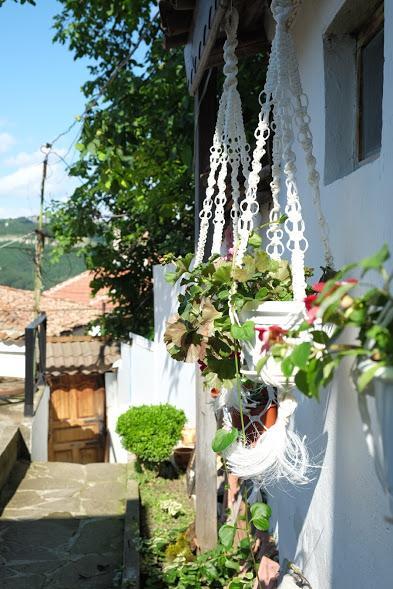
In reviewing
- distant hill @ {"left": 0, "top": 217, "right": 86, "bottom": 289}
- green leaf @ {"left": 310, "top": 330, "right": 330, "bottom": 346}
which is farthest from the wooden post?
distant hill @ {"left": 0, "top": 217, "right": 86, "bottom": 289}

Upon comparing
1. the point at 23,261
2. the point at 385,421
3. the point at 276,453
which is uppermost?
the point at 23,261

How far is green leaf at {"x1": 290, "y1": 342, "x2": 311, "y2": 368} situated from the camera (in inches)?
48.1

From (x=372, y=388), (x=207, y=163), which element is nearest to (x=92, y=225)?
(x=207, y=163)

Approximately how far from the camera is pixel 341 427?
7.52 ft

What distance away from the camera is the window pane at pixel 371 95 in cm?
230

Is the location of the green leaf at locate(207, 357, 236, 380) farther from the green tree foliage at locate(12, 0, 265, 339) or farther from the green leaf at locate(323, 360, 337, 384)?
the green tree foliage at locate(12, 0, 265, 339)

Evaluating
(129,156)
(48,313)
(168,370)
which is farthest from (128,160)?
(48,313)

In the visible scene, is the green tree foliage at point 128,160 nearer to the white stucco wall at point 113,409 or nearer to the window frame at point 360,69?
the white stucco wall at point 113,409

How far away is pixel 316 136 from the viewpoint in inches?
110

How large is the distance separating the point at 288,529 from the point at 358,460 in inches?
60.8

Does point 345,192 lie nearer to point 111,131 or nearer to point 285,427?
point 285,427

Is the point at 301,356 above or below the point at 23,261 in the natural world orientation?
below

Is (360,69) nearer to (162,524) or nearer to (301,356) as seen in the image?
(301,356)

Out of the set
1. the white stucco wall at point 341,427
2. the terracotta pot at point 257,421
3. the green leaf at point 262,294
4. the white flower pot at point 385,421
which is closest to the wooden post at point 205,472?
the white stucco wall at point 341,427
